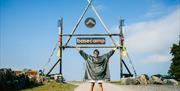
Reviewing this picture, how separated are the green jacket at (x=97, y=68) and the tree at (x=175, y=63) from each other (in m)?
35.4

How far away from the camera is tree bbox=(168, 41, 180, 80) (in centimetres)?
4750

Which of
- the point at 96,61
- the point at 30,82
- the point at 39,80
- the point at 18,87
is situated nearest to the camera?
the point at 96,61

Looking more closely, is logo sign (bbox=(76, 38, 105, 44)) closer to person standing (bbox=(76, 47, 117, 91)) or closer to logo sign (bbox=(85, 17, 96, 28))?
logo sign (bbox=(85, 17, 96, 28))

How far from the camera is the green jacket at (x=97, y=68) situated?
41.9 feet

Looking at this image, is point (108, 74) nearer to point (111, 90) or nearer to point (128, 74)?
point (111, 90)

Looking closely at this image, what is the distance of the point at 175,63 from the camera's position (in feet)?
160

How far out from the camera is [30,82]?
22188 millimetres

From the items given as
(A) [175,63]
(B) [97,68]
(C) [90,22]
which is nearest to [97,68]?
(B) [97,68]

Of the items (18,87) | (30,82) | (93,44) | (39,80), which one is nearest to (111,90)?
(18,87)

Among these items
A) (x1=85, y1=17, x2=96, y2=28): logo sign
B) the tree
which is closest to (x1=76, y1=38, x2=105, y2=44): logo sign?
(x1=85, y1=17, x2=96, y2=28): logo sign

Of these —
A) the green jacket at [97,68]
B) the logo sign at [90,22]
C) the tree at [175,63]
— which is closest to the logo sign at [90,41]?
the logo sign at [90,22]

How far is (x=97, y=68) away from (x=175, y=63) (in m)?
37.6

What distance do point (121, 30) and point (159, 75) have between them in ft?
15.4

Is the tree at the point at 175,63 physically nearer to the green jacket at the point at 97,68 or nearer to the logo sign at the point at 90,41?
the logo sign at the point at 90,41
